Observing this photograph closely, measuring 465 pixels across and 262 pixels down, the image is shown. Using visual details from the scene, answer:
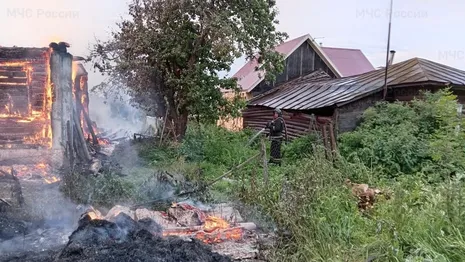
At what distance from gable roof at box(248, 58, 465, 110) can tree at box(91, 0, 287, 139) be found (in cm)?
→ 217

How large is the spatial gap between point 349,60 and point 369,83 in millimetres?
15189

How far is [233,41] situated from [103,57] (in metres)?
5.10

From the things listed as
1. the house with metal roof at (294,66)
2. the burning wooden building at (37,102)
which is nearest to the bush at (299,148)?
the burning wooden building at (37,102)

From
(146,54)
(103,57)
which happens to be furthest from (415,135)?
(103,57)

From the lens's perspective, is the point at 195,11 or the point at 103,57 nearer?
the point at 195,11

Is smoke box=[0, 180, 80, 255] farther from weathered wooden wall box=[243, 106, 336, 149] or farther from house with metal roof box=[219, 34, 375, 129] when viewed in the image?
house with metal roof box=[219, 34, 375, 129]

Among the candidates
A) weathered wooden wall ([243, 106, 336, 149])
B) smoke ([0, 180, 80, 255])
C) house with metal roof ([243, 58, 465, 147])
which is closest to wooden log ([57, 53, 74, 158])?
smoke ([0, 180, 80, 255])

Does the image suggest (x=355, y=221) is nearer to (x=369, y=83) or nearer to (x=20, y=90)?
(x=20, y=90)

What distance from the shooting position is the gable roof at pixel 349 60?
27.2 meters

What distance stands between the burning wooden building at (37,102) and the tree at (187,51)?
166 inches

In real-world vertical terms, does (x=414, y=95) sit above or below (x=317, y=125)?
above

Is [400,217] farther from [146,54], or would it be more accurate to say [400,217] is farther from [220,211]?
[146,54]

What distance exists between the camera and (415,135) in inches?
393

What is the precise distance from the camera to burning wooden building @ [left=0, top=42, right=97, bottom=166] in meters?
8.54
